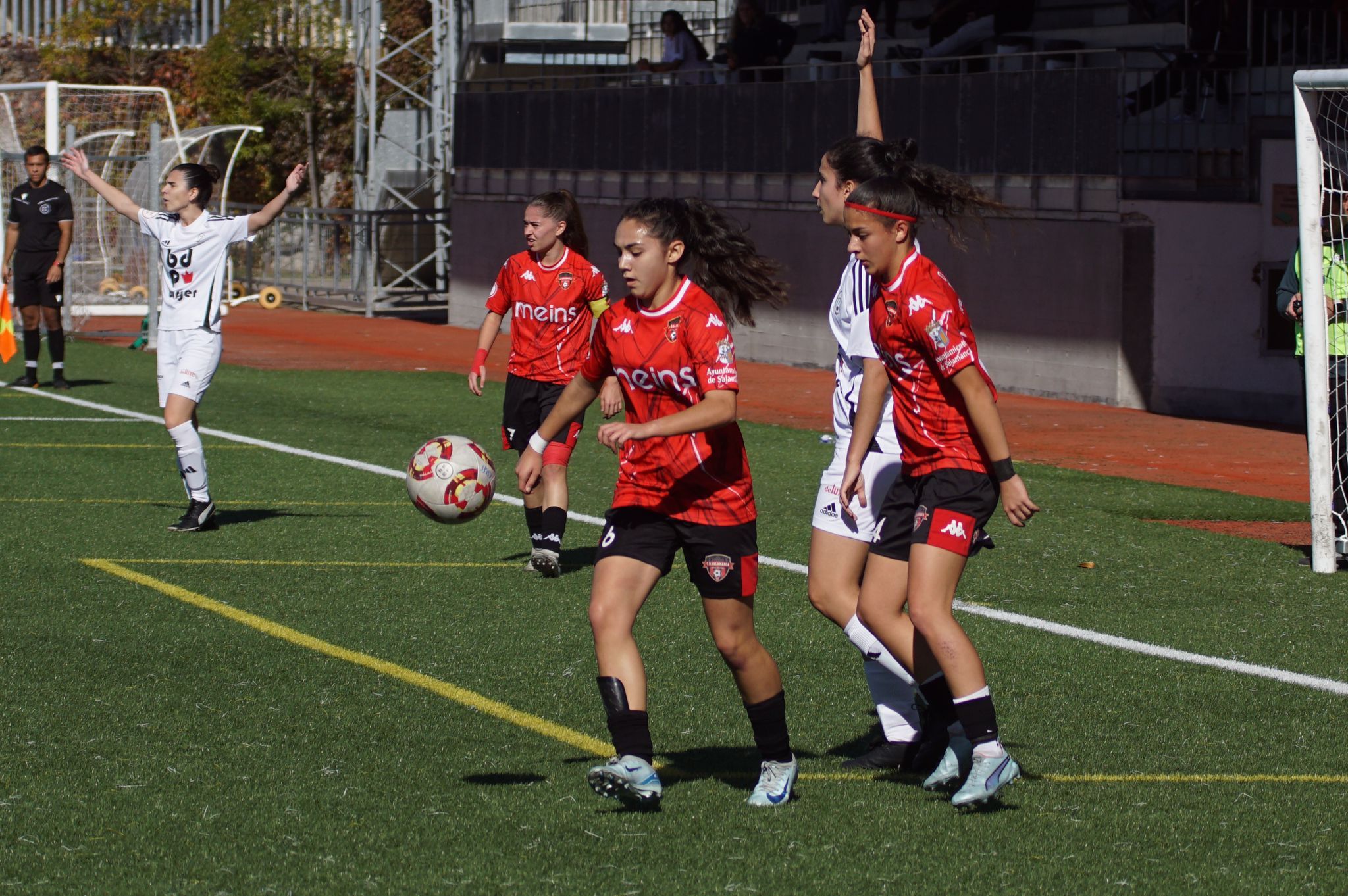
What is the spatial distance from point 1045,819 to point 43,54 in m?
46.2

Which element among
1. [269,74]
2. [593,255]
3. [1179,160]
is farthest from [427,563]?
[269,74]

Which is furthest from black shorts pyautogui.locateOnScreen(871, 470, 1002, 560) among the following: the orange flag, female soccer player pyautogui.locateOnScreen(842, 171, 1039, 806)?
the orange flag

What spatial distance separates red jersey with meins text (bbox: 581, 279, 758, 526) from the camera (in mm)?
5609

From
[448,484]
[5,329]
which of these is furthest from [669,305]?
[5,329]

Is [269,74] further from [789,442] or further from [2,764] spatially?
[2,764]

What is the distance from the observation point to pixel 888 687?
20.2 ft

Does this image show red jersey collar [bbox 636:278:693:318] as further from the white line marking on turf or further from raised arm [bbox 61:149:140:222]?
raised arm [bbox 61:149:140:222]

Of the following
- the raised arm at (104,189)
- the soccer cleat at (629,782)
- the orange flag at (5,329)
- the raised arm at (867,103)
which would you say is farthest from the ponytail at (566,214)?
the orange flag at (5,329)

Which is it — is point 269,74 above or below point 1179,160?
above

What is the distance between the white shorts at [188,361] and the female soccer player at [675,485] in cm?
576

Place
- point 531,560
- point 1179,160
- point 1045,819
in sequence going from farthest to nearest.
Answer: point 1179,160 < point 531,560 < point 1045,819

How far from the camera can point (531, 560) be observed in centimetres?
973

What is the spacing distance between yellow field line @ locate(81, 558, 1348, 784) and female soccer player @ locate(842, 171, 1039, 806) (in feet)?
1.42

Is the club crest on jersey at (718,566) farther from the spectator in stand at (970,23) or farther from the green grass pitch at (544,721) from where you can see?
the spectator in stand at (970,23)
